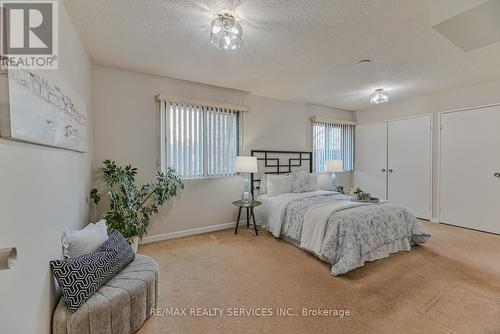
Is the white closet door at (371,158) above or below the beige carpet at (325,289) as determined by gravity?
above

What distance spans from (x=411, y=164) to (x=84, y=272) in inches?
212

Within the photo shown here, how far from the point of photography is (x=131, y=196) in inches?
108

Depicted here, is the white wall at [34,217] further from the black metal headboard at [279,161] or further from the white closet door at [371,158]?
the white closet door at [371,158]

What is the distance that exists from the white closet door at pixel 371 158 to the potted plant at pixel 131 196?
172 inches

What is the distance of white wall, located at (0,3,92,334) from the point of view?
3.10 ft

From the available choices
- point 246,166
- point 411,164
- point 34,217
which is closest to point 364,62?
point 246,166

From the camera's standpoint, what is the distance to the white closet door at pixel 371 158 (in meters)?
5.02

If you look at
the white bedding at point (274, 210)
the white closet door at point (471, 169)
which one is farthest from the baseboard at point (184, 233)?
the white closet door at point (471, 169)

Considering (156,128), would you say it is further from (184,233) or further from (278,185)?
(278,185)

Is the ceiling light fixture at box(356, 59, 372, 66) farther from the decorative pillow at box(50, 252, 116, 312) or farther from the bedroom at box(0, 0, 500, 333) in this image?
the decorative pillow at box(50, 252, 116, 312)

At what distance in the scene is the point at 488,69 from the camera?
9.96ft

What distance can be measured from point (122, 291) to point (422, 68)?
4121 millimetres

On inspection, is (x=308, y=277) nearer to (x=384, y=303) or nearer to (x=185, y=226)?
(x=384, y=303)

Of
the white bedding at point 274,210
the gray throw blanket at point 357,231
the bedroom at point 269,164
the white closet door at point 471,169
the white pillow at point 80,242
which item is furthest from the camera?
the white closet door at point 471,169
